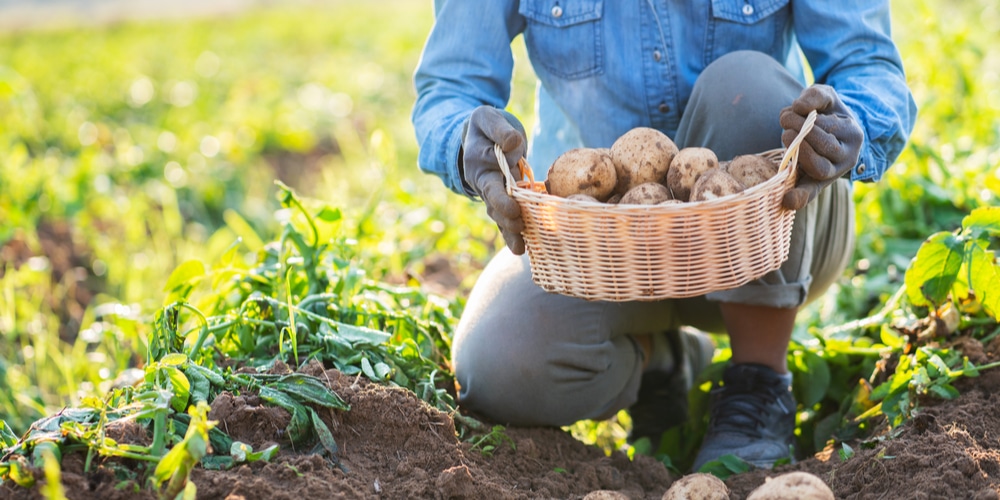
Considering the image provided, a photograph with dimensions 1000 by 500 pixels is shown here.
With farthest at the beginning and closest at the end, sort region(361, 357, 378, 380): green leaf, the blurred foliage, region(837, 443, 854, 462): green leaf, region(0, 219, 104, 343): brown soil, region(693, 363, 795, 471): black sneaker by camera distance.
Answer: region(0, 219, 104, 343): brown soil → the blurred foliage → region(693, 363, 795, 471): black sneaker → region(361, 357, 378, 380): green leaf → region(837, 443, 854, 462): green leaf

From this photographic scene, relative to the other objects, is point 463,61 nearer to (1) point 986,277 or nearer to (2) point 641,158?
(2) point 641,158

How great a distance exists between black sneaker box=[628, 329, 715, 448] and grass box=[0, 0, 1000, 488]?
0.05 m

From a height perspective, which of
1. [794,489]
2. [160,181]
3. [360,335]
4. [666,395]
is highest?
[360,335]

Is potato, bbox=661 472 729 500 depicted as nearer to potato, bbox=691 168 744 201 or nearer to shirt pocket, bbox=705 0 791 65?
potato, bbox=691 168 744 201

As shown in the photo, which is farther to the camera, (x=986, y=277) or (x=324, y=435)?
(x=986, y=277)

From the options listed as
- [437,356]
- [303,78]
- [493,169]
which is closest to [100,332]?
[437,356]

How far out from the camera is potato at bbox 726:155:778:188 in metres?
1.55

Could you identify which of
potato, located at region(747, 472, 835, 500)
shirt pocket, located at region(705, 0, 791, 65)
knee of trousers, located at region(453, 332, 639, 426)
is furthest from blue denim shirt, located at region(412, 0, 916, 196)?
potato, located at region(747, 472, 835, 500)

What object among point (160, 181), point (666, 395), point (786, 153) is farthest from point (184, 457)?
point (160, 181)

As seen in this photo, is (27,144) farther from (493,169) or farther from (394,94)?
(493,169)

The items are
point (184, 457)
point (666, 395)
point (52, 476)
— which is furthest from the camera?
point (666, 395)

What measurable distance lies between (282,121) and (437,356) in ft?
11.1

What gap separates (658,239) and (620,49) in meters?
0.64

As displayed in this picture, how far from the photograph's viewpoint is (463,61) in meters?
1.93
